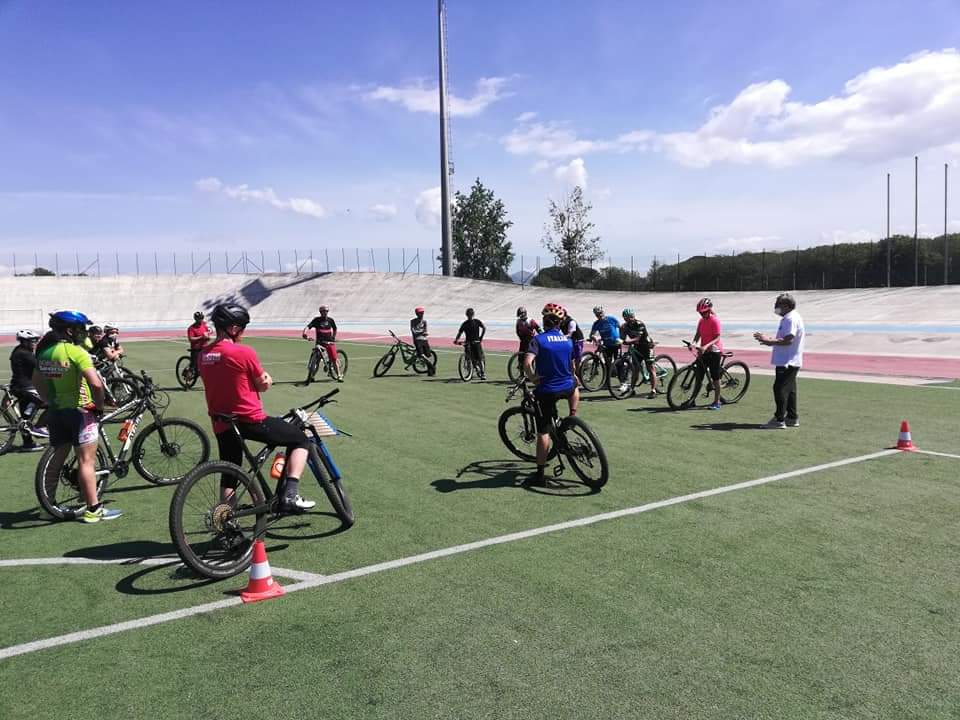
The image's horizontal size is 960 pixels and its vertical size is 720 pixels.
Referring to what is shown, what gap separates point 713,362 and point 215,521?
923cm

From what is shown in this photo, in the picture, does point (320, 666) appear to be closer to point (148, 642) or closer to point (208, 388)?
point (148, 642)

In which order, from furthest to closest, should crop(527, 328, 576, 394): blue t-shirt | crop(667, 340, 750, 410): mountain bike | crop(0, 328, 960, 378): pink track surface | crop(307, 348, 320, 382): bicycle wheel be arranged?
crop(307, 348, 320, 382): bicycle wheel → crop(0, 328, 960, 378): pink track surface → crop(667, 340, 750, 410): mountain bike → crop(527, 328, 576, 394): blue t-shirt

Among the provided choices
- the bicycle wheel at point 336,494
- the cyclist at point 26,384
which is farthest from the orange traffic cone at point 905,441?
the cyclist at point 26,384

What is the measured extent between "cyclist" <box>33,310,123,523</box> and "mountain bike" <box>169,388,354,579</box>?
5.41 feet

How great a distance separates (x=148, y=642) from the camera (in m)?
4.03

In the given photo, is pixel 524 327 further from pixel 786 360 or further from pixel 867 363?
pixel 867 363

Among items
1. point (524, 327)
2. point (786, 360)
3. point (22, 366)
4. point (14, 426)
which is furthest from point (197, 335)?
point (786, 360)

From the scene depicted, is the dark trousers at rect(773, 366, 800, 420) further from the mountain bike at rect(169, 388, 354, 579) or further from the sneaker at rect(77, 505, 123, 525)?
the sneaker at rect(77, 505, 123, 525)

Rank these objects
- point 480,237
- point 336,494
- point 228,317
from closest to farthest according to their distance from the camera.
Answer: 1. point 228,317
2. point 336,494
3. point 480,237

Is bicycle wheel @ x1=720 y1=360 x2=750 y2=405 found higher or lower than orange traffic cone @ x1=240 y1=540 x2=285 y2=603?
higher

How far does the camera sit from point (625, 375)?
13.8 meters

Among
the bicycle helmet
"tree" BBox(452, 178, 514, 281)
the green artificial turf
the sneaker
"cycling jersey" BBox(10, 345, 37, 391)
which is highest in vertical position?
"tree" BBox(452, 178, 514, 281)

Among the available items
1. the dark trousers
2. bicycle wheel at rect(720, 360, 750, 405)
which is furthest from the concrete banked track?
the dark trousers

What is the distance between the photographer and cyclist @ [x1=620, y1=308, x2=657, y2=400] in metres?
13.7
